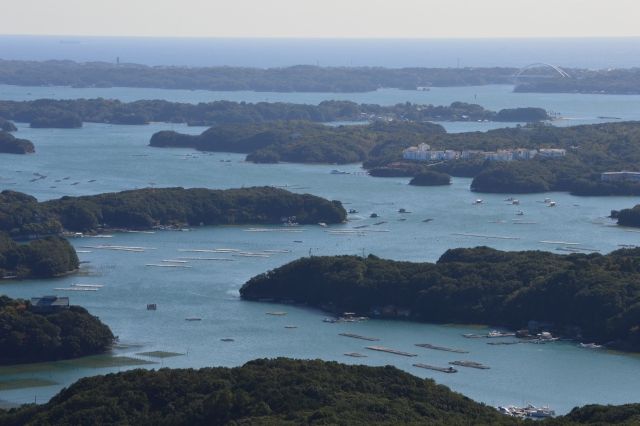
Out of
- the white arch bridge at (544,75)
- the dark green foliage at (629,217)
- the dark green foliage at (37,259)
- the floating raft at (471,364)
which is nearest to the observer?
the floating raft at (471,364)

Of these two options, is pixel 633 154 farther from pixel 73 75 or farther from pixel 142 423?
pixel 73 75

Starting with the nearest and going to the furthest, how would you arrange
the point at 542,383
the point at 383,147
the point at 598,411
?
the point at 598,411 < the point at 542,383 < the point at 383,147

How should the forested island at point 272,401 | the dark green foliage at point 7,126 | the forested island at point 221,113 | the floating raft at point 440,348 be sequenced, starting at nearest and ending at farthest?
the forested island at point 272,401
the floating raft at point 440,348
the dark green foliage at point 7,126
the forested island at point 221,113

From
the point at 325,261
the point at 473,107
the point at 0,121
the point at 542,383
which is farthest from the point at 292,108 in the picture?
the point at 542,383

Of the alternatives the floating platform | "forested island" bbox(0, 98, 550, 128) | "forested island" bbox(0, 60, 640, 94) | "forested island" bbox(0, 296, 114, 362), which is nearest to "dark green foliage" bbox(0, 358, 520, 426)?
the floating platform

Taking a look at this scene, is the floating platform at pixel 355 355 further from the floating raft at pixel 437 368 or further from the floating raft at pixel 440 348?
the floating raft at pixel 440 348

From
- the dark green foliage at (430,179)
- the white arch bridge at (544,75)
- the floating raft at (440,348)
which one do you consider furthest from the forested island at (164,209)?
the white arch bridge at (544,75)

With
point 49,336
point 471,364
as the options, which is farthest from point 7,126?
point 471,364
